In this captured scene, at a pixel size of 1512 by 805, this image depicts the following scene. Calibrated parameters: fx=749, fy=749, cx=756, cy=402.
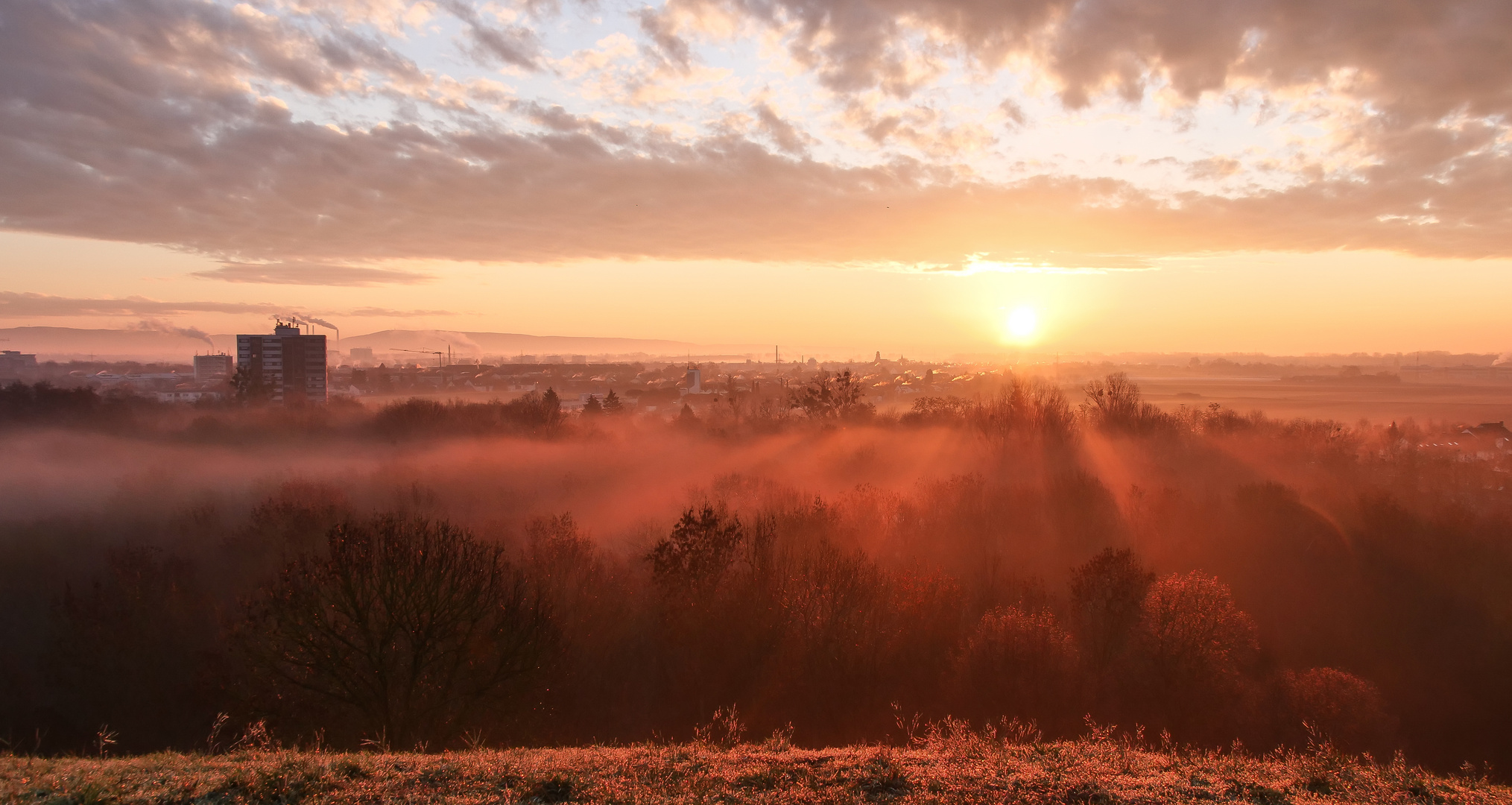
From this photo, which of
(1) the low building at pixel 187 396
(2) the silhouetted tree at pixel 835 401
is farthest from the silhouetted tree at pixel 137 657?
(1) the low building at pixel 187 396

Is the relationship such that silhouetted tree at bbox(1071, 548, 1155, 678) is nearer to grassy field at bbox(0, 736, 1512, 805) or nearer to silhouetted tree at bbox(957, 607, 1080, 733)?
silhouetted tree at bbox(957, 607, 1080, 733)

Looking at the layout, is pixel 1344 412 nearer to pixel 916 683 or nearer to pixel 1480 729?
pixel 1480 729

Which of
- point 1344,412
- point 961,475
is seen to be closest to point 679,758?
point 961,475

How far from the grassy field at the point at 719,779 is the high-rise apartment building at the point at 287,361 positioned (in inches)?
4472

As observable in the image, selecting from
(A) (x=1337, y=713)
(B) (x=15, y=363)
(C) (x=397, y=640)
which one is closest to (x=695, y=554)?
(C) (x=397, y=640)

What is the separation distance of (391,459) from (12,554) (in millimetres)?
28668

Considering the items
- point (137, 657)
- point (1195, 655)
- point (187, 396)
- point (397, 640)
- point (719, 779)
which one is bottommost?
point (137, 657)

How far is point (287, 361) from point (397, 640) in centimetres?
10857

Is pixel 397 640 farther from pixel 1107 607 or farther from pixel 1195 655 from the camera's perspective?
pixel 1195 655

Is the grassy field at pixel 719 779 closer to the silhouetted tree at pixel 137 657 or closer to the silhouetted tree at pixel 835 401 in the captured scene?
the silhouetted tree at pixel 137 657

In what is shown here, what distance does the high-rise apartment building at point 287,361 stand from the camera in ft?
360

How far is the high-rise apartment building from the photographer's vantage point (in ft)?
360

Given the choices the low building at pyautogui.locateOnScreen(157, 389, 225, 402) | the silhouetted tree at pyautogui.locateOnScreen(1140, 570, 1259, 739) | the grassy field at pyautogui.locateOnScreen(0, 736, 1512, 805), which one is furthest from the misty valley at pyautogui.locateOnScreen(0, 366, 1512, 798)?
the low building at pyautogui.locateOnScreen(157, 389, 225, 402)

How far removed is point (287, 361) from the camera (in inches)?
4395
